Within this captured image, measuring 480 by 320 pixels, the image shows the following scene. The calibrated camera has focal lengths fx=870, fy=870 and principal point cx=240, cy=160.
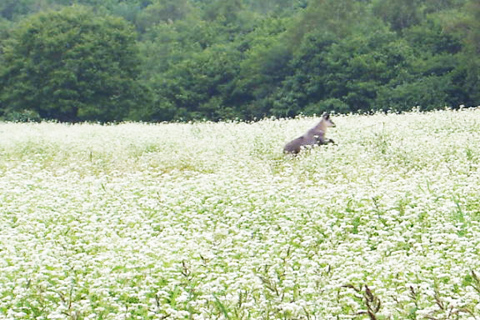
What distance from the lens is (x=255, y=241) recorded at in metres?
9.02

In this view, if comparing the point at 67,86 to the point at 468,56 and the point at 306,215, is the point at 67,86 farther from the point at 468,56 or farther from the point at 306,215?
the point at 306,215

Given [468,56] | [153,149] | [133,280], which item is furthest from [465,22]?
[133,280]

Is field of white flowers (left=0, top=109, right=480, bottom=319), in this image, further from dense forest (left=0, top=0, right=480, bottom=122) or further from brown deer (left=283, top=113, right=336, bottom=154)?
dense forest (left=0, top=0, right=480, bottom=122)

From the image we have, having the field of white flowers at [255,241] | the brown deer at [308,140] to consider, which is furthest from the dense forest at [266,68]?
the field of white flowers at [255,241]

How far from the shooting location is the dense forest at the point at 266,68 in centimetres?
4941

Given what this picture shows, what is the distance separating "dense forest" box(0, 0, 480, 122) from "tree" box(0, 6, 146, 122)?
0.07m

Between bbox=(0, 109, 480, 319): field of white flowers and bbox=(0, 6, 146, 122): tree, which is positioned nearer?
bbox=(0, 109, 480, 319): field of white flowers

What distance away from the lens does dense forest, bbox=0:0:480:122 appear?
49406 mm

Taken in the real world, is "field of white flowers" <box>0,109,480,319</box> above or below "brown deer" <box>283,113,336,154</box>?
above

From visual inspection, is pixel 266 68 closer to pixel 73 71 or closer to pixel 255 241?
pixel 73 71

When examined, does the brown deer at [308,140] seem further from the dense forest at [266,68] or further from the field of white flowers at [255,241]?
the dense forest at [266,68]

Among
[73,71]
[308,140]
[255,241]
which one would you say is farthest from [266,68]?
[255,241]

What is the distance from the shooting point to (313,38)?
53.3 m

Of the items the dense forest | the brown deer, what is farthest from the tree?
the brown deer
